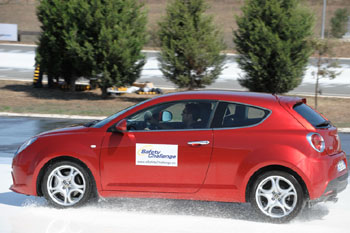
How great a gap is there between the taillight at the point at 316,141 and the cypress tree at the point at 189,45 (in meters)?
16.5

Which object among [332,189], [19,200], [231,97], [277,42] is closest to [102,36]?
[277,42]

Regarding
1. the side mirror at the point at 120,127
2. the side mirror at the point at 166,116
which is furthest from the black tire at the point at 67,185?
the side mirror at the point at 166,116

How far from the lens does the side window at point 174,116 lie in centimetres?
692

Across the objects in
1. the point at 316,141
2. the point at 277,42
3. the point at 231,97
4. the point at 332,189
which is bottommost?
the point at 332,189

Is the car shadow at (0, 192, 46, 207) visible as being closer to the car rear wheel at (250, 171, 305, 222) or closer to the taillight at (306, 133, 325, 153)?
the car rear wheel at (250, 171, 305, 222)

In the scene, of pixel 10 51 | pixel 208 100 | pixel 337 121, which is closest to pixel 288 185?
pixel 208 100

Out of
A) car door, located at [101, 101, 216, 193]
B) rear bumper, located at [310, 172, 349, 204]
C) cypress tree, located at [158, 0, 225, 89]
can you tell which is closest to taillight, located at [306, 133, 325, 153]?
rear bumper, located at [310, 172, 349, 204]

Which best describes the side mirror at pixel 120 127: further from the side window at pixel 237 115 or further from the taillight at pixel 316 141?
the taillight at pixel 316 141

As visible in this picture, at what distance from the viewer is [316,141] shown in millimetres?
6520

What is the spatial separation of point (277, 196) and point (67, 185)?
2468mm

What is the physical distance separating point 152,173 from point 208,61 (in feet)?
54.8

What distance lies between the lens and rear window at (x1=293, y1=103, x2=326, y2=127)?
677cm

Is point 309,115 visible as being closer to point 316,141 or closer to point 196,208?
point 316,141

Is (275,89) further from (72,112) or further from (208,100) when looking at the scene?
(208,100)
